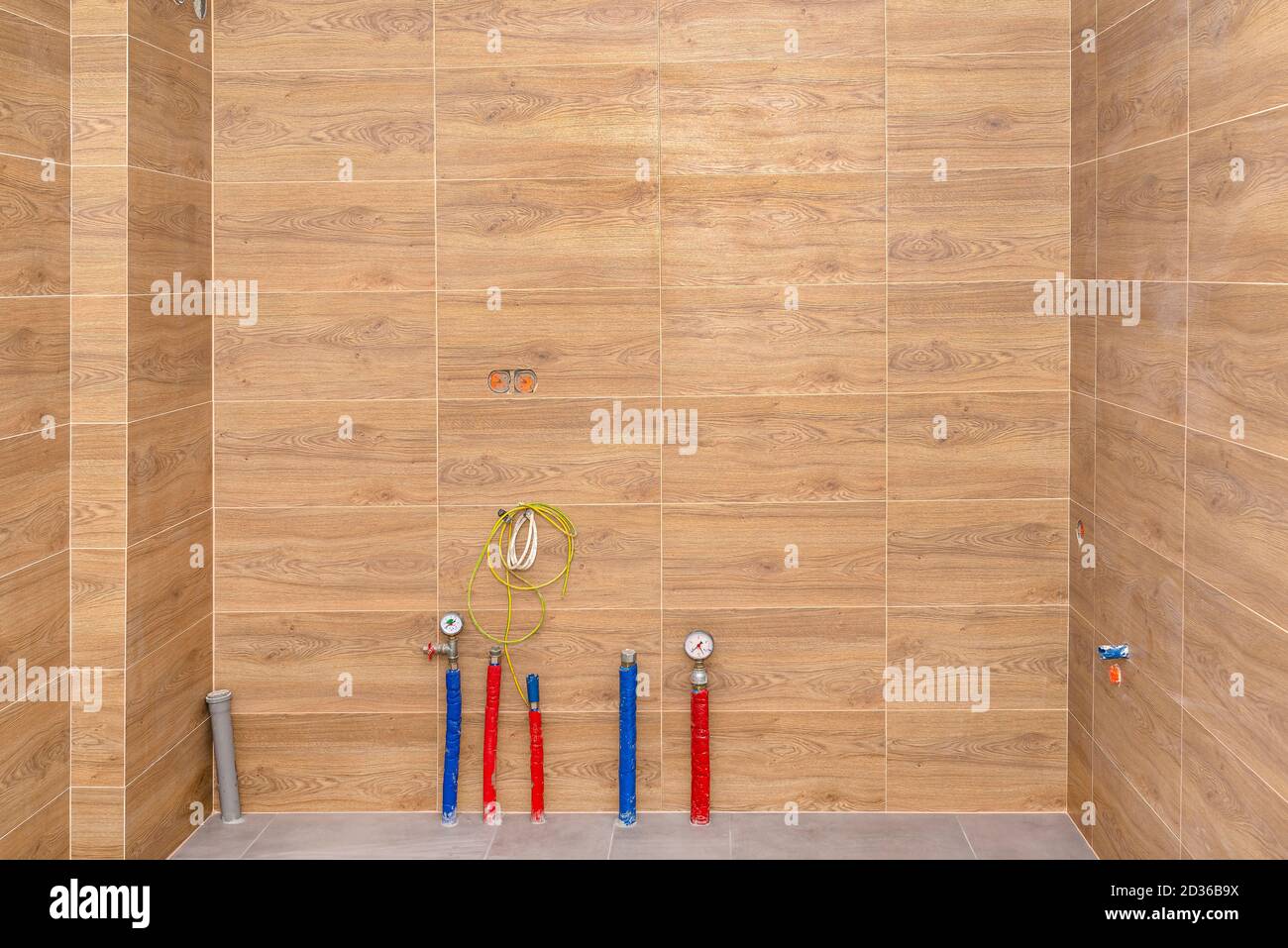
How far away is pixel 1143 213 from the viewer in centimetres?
294

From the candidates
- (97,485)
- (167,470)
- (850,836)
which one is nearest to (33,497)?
(97,485)

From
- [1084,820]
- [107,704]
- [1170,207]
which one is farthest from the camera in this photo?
[1084,820]

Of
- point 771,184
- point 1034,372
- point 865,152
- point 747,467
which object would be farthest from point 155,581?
point 1034,372

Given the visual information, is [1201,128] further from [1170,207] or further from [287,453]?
[287,453]

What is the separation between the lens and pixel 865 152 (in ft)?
11.5

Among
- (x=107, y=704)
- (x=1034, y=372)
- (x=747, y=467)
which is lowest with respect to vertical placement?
(x=107, y=704)

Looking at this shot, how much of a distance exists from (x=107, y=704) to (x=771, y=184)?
236cm

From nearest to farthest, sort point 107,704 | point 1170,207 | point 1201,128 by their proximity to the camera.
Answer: point 1201,128
point 1170,207
point 107,704

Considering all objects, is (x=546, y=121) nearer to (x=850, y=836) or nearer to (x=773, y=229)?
(x=773, y=229)

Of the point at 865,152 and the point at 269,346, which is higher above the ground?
the point at 865,152

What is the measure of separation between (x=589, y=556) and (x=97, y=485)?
138 cm

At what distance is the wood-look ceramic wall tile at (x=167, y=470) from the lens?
124 inches

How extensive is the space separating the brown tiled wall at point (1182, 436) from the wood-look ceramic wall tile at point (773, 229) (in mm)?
630

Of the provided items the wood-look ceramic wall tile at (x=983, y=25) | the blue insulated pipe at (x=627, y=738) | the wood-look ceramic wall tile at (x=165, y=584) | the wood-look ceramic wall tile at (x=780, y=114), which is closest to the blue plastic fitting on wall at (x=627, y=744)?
the blue insulated pipe at (x=627, y=738)
